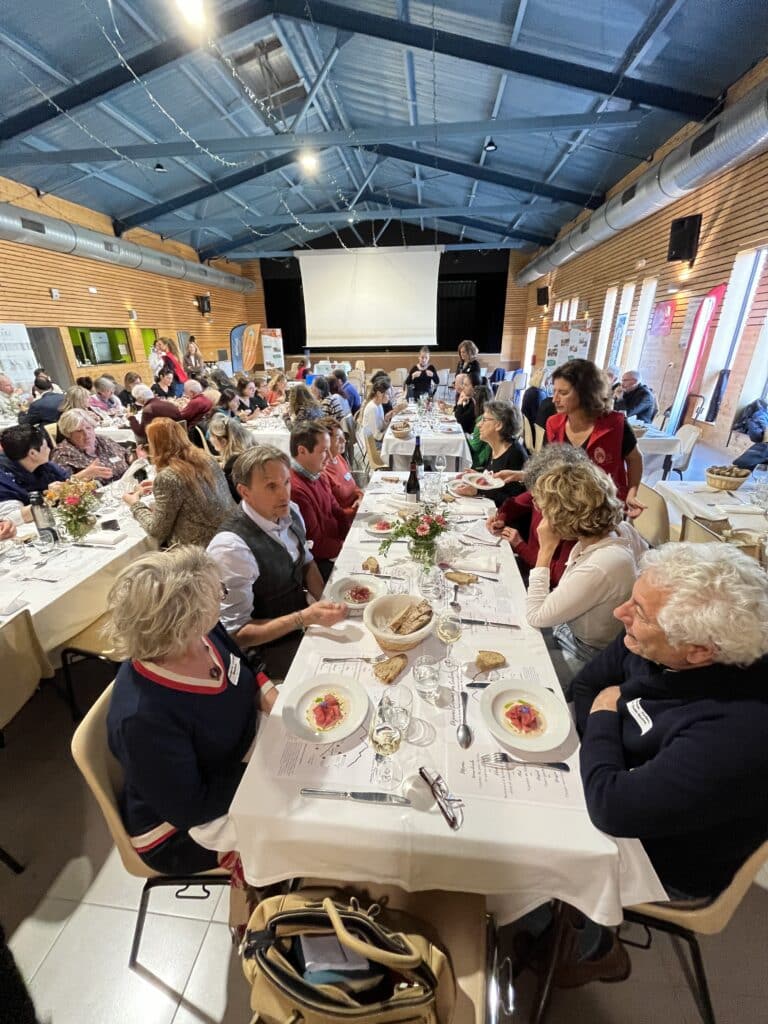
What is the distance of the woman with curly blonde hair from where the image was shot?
261cm

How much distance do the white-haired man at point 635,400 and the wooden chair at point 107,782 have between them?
7212mm

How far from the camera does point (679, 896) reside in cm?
119

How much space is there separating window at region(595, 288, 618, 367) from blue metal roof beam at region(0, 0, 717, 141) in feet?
15.3

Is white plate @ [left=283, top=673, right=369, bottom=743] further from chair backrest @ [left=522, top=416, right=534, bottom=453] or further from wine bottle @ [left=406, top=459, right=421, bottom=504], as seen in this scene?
chair backrest @ [left=522, top=416, right=534, bottom=453]

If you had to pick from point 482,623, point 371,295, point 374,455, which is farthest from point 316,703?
point 371,295

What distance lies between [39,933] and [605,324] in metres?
12.2

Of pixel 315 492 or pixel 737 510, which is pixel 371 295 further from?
pixel 737 510

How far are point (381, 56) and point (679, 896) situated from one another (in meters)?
9.01

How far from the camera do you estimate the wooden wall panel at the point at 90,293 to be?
7.97 m

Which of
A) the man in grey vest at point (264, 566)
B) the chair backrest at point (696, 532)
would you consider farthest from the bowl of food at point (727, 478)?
the man in grey vest at point (264, 566)

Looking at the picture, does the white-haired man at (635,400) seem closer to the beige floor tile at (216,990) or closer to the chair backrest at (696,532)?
the chair backrest at (696,532)

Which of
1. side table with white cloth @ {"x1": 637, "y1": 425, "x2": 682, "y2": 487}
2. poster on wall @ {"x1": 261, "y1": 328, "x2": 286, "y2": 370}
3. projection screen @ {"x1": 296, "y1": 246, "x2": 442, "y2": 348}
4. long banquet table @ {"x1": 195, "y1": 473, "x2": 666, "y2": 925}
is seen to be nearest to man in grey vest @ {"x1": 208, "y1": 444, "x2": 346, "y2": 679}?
long banquet table @ {"x1": 195, "y1": 473, "x2": 666, "y2": 925}

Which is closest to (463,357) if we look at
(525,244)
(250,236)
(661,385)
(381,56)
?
(661,385)

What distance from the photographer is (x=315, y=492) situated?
108 inches
